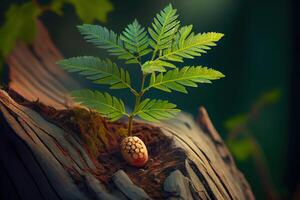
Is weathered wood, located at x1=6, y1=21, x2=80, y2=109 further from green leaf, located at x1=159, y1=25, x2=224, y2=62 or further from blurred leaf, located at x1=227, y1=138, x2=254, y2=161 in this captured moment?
blurred leaf, located at x1=227, y1=138, x2=254, y2=161

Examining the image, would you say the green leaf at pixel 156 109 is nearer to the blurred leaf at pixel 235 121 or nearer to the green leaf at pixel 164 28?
the green leaf at pixel 164 28

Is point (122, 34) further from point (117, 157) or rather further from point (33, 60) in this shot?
point (33, 60)

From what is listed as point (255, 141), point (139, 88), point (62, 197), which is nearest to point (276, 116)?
point (255, 141)

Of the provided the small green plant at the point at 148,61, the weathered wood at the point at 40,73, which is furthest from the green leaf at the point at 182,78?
the weathered wood at the point at 40,73

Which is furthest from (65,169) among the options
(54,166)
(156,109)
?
(156,109)

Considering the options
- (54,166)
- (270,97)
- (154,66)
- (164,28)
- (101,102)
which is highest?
(270,97)

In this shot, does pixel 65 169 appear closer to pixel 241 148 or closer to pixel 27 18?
pixel 27 18
